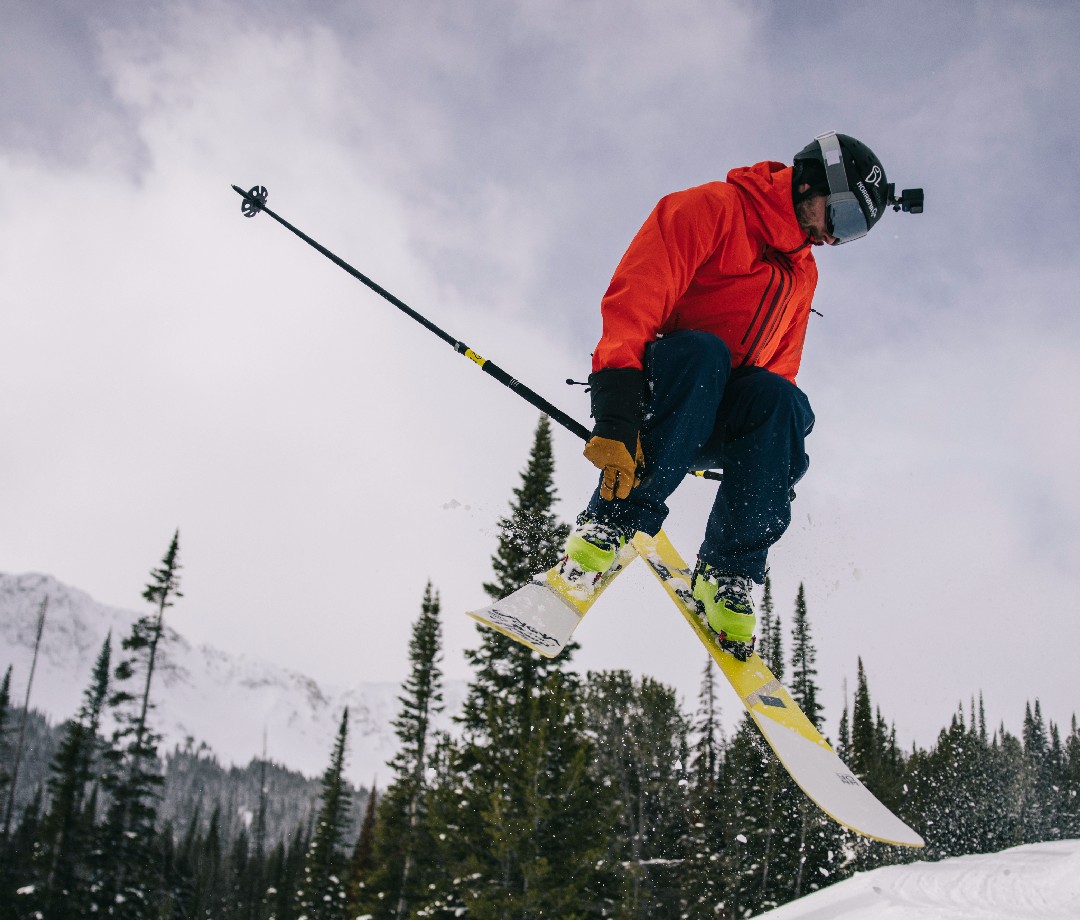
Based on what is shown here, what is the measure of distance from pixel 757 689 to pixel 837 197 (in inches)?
95.4

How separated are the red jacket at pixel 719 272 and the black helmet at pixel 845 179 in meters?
0.11

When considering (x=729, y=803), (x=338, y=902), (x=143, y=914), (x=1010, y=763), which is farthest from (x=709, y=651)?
(x=1010, y=763)

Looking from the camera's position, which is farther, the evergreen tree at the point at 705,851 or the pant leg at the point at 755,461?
the evergreen tree at the point at 705,851

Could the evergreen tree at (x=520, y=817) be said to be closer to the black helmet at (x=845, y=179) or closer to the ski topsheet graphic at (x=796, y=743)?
the ski topsheet graphic at (x=796, y=743)

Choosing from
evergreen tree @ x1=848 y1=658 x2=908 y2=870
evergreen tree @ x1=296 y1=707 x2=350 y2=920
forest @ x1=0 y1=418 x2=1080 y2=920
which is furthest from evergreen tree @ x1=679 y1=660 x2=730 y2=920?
evergreen tree @ x1=296 y1=707 x2=350 y2=920

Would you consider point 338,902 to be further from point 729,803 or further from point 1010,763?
point 1010,763

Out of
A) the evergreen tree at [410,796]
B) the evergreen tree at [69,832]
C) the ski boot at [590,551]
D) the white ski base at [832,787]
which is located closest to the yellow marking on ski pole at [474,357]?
the ski boot at [590,551]

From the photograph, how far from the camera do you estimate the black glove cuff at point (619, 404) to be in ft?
10.3

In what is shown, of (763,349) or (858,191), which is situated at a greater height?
(858,191)

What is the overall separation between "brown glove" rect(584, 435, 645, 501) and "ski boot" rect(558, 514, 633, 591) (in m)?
0.35

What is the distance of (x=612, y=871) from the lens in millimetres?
20406

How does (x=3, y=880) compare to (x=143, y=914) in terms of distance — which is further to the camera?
(x=3, y=880)

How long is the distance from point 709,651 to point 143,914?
114ft

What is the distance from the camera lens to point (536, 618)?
3713 millimetres
